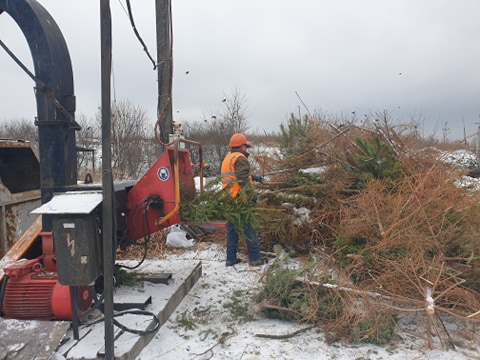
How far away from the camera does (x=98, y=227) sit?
2918 mm

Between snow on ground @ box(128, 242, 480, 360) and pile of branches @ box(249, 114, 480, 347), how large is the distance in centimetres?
13

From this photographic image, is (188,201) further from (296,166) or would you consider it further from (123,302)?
(296,166)

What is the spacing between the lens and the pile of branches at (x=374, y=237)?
347 cm

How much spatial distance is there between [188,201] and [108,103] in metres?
1.64

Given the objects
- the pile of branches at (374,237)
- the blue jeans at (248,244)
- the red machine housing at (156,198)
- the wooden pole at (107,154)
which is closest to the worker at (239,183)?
the blue jeans at (248,244)

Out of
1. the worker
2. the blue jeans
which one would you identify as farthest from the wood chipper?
the blue jeans

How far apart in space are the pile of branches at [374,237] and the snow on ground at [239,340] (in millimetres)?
126

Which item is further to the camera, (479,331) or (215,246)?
(215,246)

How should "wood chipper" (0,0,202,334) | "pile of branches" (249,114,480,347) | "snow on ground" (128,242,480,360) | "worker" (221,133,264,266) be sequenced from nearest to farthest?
1. "snow on ground" (128,242,480,360)
2. "wood chipper" (0,0,202,334)
3. "pile of branches" (249,114,480,347)
4. "worker" (221,133,264,266)

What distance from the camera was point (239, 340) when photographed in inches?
133

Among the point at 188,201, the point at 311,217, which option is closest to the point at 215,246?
the point at 311,217

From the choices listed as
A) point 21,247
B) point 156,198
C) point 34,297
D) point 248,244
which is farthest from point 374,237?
point 21,247

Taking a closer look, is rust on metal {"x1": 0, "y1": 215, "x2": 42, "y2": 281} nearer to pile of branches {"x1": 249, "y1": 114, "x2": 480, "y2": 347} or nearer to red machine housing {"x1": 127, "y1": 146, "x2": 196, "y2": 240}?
red machine housing {"x1": 127, "y1": 146, "x2": 196, "y2": 240}

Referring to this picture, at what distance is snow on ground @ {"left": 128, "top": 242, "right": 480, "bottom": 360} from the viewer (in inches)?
123
